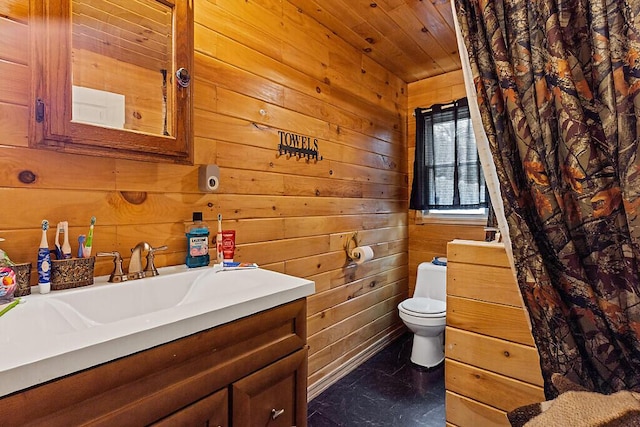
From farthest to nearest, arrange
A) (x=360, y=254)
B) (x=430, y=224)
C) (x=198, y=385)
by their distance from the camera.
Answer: (x=430, y=224) → (x=360, y=254) → (x=198, y=385)

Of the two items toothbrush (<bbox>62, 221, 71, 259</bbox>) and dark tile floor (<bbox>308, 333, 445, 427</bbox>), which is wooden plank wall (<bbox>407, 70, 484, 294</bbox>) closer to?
dark tile floor (<bbox>308, 333, 445, 427</bbox>)

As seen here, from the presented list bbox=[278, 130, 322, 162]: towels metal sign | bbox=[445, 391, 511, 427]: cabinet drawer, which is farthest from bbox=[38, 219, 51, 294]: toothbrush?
bbox=[445, 391, 511, 427]: cabinet drawer

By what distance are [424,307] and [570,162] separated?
5.49ft

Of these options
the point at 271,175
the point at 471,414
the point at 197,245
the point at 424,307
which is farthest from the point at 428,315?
the point at 197,245

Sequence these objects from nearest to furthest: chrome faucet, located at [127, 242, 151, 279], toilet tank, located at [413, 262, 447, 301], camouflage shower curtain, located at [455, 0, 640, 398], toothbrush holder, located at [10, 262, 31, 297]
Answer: camouflage shower curtain, located at [455, 0, 640, 398]
toothbrush holder, located at [10, 262, 31, 297]
chrome faucet, located at [127, 242, 151, 279]
toilet tank, located at [413, 262, 447, 301]

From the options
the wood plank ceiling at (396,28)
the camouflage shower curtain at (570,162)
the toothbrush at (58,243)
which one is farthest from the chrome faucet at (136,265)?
the wood plank ceiling at (396,28)

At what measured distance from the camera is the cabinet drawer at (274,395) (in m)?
0.92

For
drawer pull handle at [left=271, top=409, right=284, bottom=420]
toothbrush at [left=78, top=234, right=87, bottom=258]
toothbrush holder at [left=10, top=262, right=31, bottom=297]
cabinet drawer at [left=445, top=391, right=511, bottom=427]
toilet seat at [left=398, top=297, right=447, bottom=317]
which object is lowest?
cabinet drawer at [left=445, top=391, right=511, bottom=427]

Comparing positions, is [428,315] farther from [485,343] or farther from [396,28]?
[396,28]

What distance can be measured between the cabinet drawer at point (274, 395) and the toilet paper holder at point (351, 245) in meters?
1.19

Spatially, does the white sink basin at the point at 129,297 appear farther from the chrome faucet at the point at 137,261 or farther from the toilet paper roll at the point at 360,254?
the toilet paper roll at the point at 360,254

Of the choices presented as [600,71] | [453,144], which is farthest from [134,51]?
[453,144]

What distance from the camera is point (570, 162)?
2.72 feet

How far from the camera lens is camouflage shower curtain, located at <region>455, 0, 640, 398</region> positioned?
2.52ft
